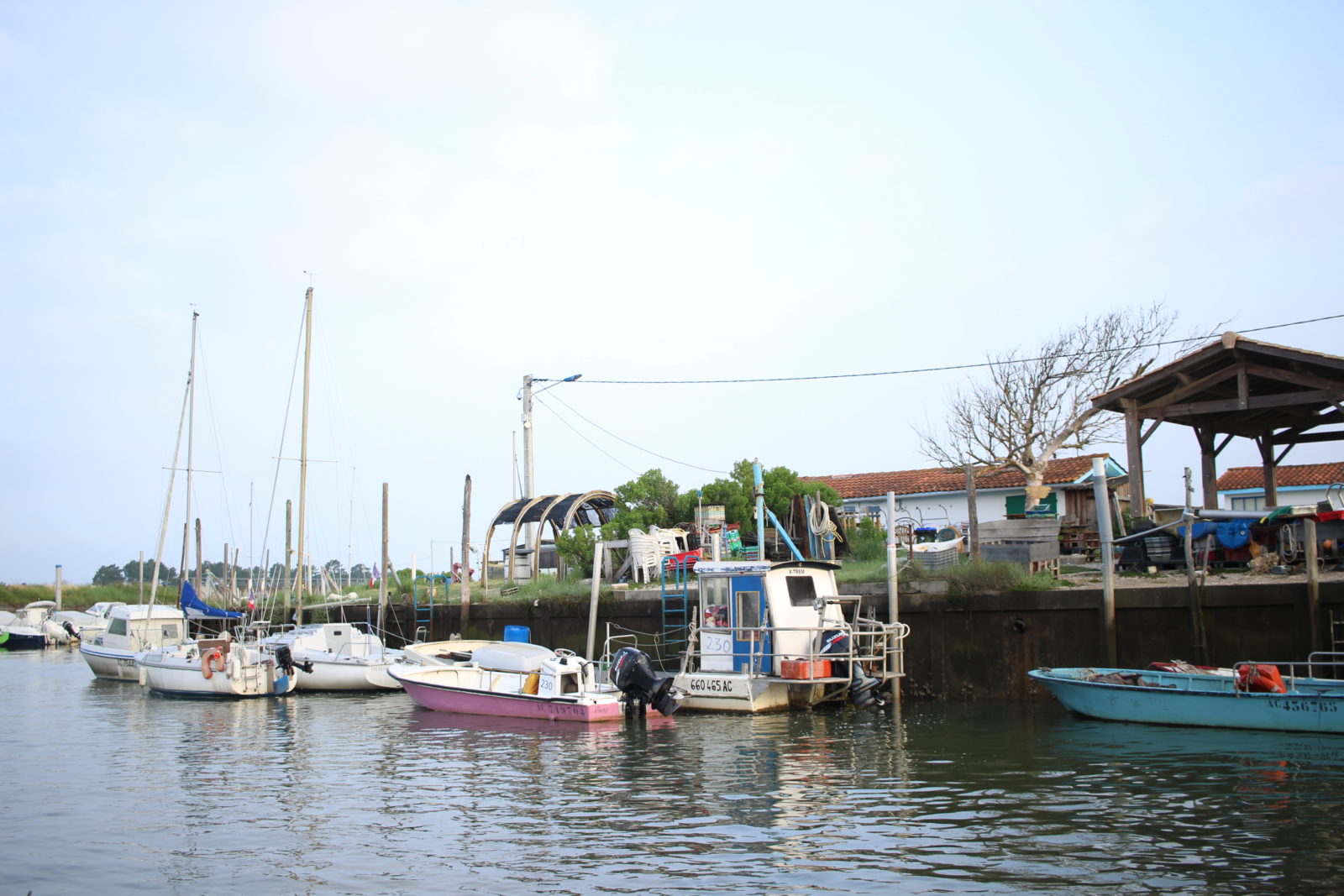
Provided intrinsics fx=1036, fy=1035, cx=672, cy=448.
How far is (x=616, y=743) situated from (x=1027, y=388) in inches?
865

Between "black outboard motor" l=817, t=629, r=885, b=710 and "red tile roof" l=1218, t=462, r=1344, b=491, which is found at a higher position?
"red tile roof" l=1218, t=462, r=1344, b=491

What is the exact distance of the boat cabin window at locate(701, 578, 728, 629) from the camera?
20.8m

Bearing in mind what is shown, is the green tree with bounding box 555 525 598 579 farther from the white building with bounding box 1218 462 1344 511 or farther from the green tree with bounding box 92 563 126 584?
the green tree with bounding box 92 563 126 584

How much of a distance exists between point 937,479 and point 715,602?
20827mm

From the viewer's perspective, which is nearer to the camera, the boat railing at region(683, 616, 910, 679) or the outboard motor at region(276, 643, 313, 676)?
the boat railing at region(683, 616, 910, 679)

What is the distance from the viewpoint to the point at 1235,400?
2147cm

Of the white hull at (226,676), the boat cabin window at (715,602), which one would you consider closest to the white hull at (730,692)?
the boat cabin window at (715,602)

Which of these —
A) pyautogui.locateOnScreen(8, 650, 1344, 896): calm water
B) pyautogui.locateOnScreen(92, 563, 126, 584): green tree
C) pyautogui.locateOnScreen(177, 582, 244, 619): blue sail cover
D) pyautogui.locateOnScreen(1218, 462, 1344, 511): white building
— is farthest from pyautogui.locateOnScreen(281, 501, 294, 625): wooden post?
pyautogui.locateOnScreen(92, 563, 126, 584): green tree

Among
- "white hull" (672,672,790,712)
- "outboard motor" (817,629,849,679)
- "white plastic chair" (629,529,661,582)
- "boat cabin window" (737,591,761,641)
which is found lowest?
"white hull" (672,672,790,712)

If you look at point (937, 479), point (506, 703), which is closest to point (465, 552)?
point (506, 703)

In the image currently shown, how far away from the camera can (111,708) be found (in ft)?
81.8

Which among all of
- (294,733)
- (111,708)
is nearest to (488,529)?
(111,708)

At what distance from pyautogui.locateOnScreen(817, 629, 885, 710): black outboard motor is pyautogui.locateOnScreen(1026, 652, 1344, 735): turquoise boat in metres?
3.01

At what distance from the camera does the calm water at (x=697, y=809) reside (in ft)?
30.5
